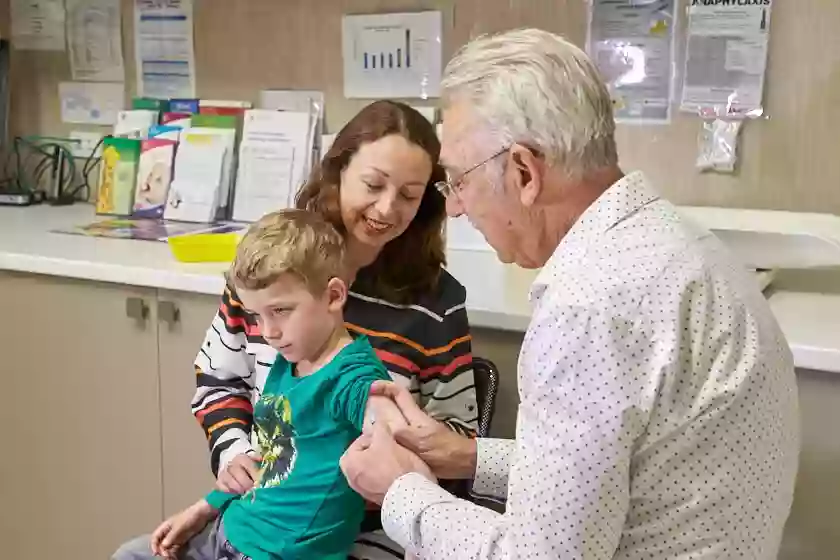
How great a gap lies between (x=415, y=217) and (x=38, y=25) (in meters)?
1.83

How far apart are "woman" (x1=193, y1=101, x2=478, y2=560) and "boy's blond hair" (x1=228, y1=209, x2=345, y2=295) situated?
0.13m

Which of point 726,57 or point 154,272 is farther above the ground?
point 726,57

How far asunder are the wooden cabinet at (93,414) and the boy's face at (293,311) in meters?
0.57

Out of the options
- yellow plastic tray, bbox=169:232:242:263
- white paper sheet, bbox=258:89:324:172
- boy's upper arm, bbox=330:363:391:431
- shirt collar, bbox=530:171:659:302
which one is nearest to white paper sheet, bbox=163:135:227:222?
white paper sheet, bbox=258:89:324:172

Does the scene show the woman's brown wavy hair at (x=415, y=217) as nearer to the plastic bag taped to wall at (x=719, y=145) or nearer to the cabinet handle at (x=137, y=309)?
the cabinet handle at (x=137, y=309)

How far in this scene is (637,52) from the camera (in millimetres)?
2129

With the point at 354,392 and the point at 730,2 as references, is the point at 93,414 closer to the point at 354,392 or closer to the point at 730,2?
the point at 354,392

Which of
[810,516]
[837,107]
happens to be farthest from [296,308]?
[837,107]

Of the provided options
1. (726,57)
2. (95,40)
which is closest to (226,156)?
(95,40)

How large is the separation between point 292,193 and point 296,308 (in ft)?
3.64

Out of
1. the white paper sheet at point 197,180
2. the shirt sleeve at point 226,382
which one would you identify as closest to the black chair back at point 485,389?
the shirt sleeve at point 226,382

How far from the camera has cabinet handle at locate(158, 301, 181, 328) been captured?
201 centimetres

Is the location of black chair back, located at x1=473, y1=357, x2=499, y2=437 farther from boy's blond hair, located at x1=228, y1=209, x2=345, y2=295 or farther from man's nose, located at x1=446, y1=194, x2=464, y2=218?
man's nose, located at x1=446, y1=194, x2=464, y2=218

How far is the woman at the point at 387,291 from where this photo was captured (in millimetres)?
1558
